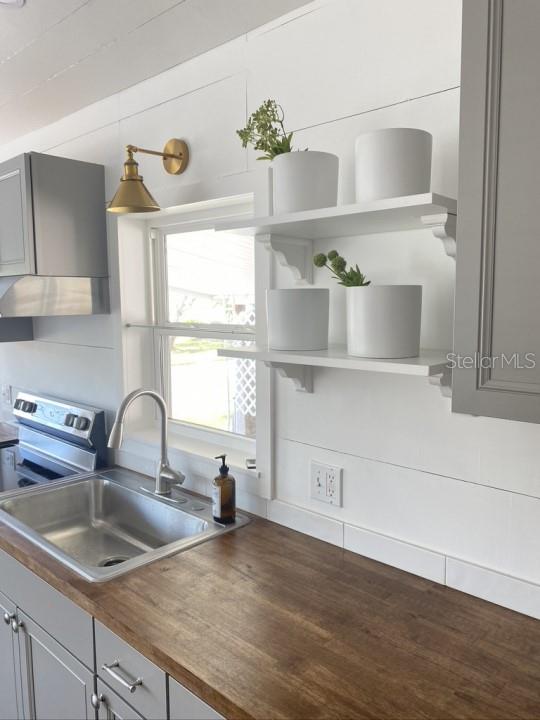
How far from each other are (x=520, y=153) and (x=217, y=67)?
120cm

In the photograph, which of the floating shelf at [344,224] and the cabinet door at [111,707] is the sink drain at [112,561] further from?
the floating shelf at [344,224]

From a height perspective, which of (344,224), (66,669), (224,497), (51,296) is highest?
(344,224)

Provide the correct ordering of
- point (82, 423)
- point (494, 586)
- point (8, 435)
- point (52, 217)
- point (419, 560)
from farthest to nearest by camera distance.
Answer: point (8, 435), point (82, 423), point (52, 217), point (419, 560), point (494, 586)

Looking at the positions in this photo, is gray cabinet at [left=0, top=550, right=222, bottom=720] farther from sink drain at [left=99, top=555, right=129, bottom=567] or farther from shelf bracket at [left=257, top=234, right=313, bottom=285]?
shelf bracket at [left=257, top=234, right=313, bottom=285]

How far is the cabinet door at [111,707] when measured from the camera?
1.22 metres

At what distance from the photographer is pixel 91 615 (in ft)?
4.25

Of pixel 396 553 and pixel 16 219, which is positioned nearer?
pixel 396 553

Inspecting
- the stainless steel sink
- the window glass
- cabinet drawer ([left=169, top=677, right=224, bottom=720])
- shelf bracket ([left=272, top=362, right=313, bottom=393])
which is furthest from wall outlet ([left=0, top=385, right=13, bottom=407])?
cabinet drawer ([left=169, top=677, right=224, bottom=720])

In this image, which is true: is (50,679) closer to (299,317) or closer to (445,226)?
(299,317)

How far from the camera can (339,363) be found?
1.19 meters

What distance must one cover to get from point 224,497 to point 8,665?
0.83 meters

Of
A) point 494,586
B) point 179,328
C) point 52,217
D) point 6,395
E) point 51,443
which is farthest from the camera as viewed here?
point 6,395

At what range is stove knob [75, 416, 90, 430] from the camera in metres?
2.30

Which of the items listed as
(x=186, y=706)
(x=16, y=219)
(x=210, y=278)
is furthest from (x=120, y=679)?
(x=16, y=219)
